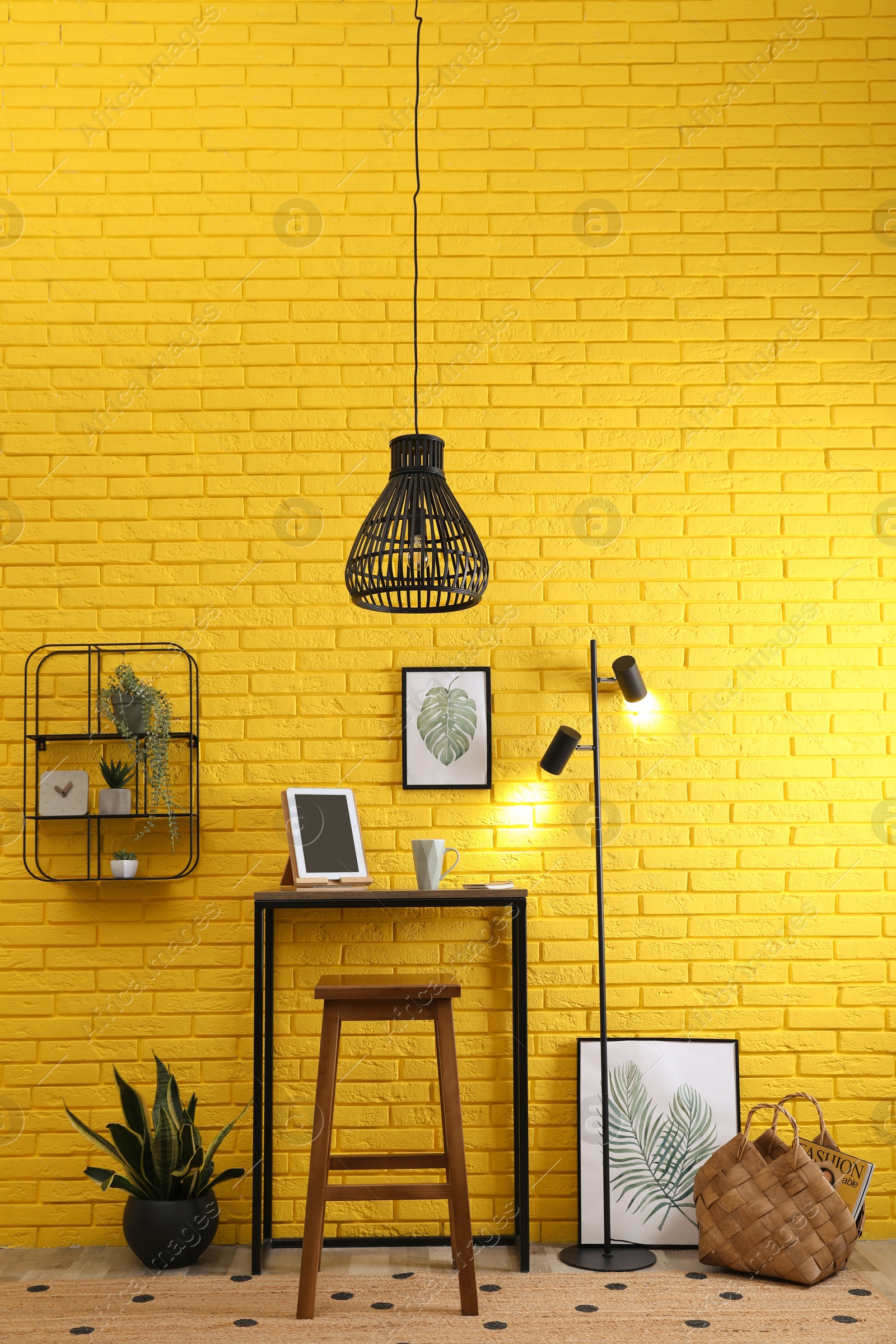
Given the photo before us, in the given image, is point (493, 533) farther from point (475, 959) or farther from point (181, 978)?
point (181, 978)

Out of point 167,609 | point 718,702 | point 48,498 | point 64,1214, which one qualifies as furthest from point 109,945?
point 718,702

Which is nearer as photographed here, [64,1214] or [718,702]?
[64,1214]

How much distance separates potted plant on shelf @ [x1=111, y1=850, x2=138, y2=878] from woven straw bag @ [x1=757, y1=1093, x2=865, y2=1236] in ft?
6.18

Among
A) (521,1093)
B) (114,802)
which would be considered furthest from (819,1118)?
(114,802)

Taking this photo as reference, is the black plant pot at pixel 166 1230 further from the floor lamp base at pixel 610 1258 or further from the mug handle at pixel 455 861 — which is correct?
the mug handle at pixel 455 861

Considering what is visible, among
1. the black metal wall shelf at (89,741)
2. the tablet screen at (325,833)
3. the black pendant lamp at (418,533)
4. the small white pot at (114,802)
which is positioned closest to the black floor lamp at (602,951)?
the tablet screen at (325,833)

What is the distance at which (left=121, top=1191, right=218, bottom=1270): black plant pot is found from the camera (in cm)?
300

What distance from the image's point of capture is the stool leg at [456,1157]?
2.74 meters

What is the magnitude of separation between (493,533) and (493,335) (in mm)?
625

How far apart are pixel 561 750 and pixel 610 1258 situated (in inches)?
54.1

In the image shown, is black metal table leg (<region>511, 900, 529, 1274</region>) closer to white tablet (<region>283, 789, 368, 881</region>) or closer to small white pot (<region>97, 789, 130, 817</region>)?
white tablet (<region>283, 789, 368, 881</region>)

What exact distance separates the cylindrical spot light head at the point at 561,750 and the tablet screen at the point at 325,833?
590 millimetres

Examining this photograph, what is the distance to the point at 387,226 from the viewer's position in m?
3.57

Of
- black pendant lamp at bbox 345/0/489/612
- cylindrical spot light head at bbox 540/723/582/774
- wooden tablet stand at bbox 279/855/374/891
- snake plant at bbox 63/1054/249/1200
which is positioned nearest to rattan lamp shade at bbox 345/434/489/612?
black pendant lamp at bbox 345/0/489/612
